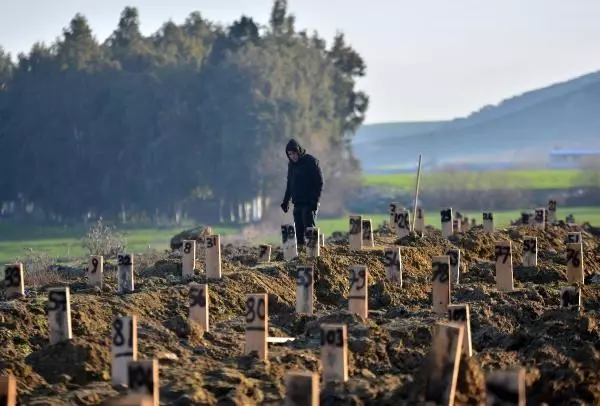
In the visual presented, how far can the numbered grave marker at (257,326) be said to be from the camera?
42.3 feet

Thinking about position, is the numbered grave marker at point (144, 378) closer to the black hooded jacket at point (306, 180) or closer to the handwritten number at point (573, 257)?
the handwritten number at point (573, 257)

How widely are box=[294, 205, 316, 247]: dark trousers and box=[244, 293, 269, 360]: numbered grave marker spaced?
10988 mm

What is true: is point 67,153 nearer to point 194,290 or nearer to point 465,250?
point 465,250

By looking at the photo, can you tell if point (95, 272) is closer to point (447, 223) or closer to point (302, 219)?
point (302, 219)

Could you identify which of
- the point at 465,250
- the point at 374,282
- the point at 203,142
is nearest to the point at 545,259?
the point at 465,250

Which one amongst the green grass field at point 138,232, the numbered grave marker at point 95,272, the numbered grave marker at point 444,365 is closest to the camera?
the numbered grave marker at point 444,365

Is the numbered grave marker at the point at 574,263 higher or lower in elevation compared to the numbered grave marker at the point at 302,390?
higher

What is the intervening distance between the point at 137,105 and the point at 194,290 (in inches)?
2712

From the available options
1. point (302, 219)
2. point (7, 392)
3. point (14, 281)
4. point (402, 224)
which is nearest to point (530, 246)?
point (302, 219)

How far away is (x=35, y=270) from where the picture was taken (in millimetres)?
27719

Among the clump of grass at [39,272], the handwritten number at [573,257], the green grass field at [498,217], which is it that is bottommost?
the green grass field at [498,217]

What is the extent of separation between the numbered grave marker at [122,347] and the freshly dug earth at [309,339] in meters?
0.17

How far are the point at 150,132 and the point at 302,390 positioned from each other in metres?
74.6

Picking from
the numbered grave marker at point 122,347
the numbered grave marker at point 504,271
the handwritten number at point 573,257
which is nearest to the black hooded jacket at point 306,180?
the handwritten number at point 573,257
